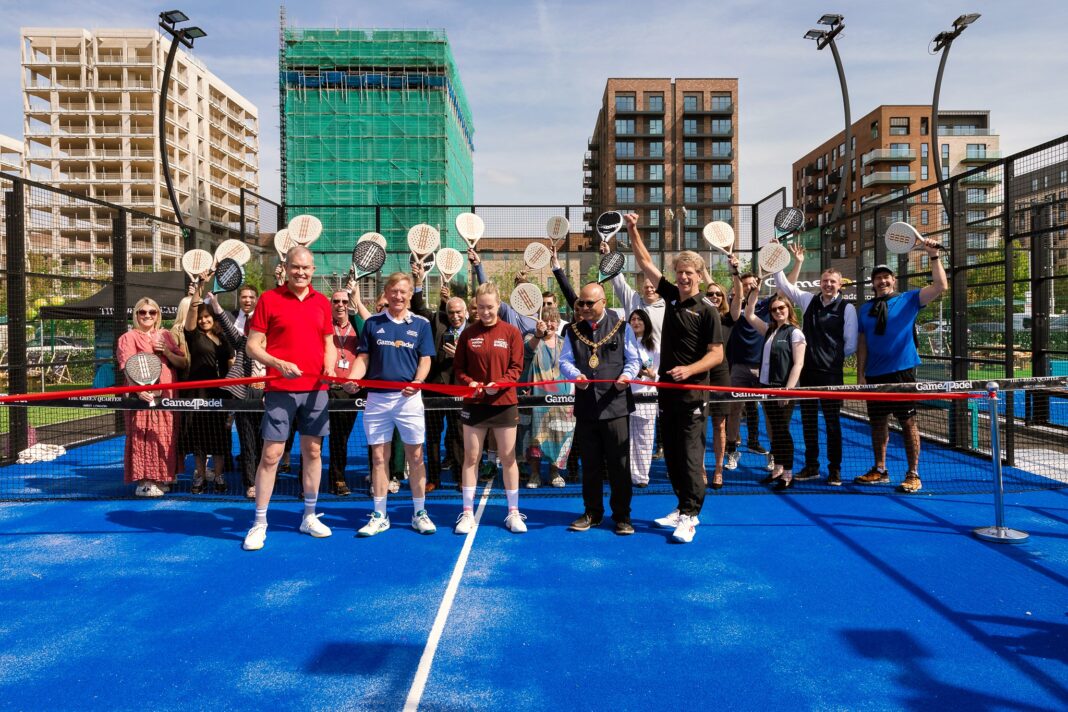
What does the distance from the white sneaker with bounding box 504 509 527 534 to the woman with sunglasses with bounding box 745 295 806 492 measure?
2.87m

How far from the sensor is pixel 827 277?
716cm

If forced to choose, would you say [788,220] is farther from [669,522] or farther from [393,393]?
[393,393]

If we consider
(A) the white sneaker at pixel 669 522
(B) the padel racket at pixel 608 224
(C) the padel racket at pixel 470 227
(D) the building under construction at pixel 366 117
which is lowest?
(A) the white sneaker at pixel 669 522

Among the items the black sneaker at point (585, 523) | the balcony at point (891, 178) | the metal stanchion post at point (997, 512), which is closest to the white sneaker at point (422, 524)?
the black sneaker at point (585, 523)

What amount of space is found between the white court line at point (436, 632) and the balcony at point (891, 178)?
80.9 meters

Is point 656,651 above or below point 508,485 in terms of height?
below

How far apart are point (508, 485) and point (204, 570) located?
2.33 meters

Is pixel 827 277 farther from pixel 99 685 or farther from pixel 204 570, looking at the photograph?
pixel 99 685

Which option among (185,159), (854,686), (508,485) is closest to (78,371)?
(508,485)

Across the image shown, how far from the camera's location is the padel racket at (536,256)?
834cm

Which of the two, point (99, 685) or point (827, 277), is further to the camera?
point (827, 277)

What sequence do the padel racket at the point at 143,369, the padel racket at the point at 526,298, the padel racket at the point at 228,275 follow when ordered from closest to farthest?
the padel racket at the point at 143,369
the padel racket at the point at 228,275
the padel racket at the point at 526,298

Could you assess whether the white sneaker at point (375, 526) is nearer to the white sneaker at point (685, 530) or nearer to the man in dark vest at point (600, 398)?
the man in dark vest at point (600, 398)

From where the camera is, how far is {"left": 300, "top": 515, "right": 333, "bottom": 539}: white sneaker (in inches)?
213
